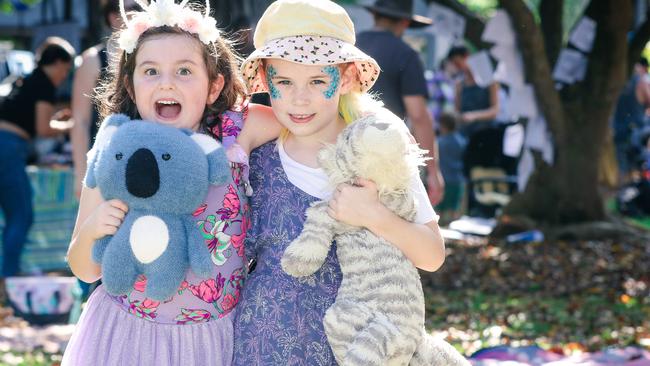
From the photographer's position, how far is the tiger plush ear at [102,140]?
8.30 ft

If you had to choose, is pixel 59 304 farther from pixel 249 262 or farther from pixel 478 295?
pixel 249 262

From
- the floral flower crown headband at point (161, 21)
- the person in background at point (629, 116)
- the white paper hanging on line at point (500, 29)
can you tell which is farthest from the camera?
the person in background at point (629, 116)

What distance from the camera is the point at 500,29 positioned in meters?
8.03

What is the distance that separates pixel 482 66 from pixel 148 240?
720 centimetres

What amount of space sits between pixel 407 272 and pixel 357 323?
0.20m

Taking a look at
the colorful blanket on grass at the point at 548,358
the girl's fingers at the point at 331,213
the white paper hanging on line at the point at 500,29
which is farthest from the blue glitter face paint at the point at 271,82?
the white paper hanging on line at the point at 500,29

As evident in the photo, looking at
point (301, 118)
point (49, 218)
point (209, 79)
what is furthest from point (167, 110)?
point (49, 218)

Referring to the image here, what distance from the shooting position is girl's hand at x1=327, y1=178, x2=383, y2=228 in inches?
98.6

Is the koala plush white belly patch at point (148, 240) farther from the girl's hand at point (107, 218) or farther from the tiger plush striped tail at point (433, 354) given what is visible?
the tiger plush striped tail at point (433, 354)

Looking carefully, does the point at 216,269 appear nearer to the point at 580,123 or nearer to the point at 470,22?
the point at 580,123

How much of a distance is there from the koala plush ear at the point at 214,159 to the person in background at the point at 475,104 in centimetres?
807

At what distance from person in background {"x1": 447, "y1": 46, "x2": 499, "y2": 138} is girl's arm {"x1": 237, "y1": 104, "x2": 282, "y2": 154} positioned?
7.80 m

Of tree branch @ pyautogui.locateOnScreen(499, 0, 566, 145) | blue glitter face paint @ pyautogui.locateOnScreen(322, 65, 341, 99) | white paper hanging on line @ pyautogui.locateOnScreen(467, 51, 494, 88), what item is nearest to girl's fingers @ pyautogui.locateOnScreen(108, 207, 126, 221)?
blue glitter face paint @ pyautogui.locateOnScreen(322, 65, 341, 99)

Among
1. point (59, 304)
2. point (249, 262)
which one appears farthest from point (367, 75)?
point (59, 304)
